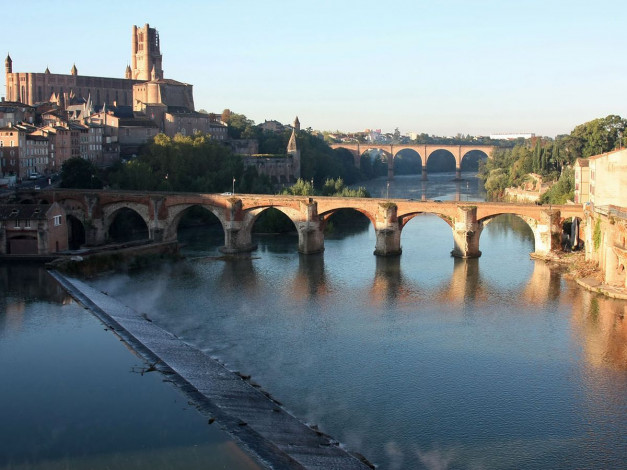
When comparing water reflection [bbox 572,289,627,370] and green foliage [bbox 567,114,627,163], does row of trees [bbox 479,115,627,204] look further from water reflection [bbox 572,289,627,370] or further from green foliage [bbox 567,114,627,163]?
water reflection [bbox 572,289,627,370]

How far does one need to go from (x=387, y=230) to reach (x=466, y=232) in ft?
12.1

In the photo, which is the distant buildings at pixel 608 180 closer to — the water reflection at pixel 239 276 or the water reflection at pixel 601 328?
the water reflection at pixel 601 328

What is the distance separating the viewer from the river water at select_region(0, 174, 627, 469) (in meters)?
17.0

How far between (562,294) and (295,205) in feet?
48.1

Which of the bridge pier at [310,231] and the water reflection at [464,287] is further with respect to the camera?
the bridge pier at [310,231]

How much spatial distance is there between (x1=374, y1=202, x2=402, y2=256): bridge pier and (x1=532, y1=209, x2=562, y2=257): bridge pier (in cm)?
642

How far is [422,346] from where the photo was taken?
2319cm

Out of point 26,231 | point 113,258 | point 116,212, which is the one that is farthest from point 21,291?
point 116,212

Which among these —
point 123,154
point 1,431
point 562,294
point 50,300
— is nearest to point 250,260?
point 50,300

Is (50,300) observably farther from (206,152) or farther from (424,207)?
(206,152)

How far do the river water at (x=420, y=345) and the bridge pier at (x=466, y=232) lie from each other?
1.91ft

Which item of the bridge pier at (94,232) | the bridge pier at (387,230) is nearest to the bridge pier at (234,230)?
the bridge pier at (94,232)

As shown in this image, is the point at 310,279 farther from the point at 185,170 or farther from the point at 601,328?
the point at 185,170

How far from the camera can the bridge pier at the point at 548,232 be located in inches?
1366
